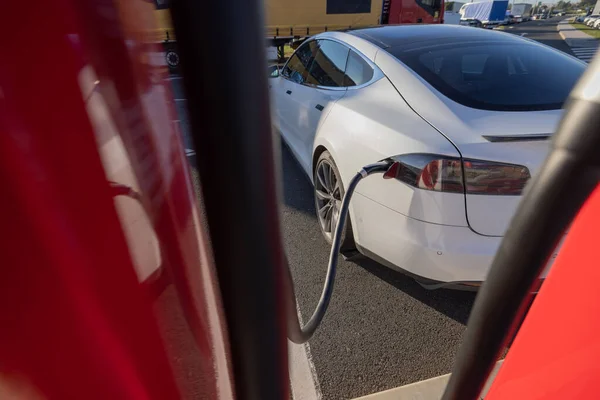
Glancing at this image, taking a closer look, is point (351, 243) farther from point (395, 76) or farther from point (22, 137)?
point (22, 137)

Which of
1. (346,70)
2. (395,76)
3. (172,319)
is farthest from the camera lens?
(346,70)

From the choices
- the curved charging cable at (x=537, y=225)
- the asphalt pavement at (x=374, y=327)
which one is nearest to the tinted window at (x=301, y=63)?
the asphalt pavement at (x=374, y=327)

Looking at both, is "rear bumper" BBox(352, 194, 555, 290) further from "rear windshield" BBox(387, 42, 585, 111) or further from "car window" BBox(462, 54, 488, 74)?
"car window" BBox(462, 54, 488, 74)

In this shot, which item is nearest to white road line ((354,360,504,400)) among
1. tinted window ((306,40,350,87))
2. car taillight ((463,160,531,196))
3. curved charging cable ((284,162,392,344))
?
curved charging cable ((284,162,392,344))

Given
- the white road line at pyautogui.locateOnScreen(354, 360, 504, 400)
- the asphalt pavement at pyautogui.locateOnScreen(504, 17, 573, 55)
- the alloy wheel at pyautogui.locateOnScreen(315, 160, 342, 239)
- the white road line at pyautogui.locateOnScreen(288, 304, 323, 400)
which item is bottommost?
the asphalt pavement at pyautogui.locateOnScreen(504, 17, 573, 55)

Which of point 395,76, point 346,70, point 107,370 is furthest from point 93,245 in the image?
point 346,70

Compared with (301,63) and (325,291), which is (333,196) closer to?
(325,291)

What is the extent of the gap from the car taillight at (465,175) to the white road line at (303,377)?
118 cm

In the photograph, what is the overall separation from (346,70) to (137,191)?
117 inches

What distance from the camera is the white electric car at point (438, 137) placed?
198 centimetres

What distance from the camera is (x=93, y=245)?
482mm

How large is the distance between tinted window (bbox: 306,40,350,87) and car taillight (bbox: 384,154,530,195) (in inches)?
56.4

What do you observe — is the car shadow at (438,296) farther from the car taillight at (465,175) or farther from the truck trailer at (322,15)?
the truck trailer at (322,15)

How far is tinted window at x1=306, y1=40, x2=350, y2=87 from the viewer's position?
336cm
